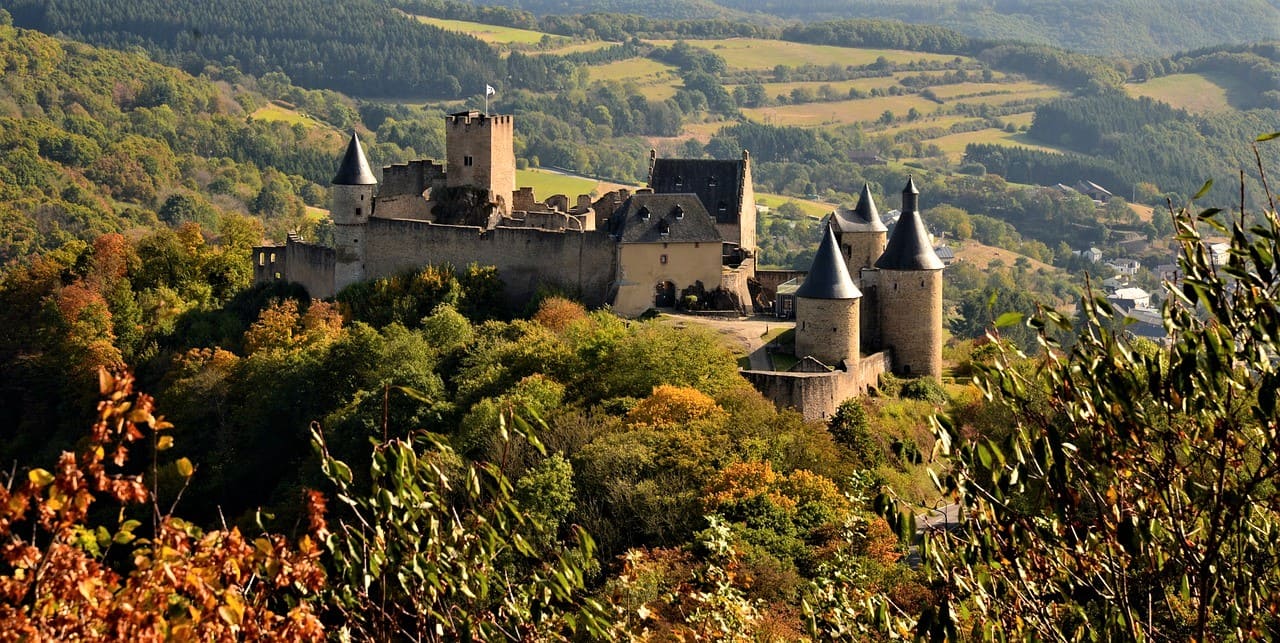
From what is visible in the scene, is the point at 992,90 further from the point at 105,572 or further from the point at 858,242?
the point at 105,572

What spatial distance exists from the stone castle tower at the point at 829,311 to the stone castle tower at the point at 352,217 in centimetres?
1337

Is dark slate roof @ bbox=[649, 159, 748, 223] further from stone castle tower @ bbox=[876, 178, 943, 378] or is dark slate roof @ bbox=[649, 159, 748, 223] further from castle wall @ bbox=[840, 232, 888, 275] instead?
stone castle tower @ bbox=[876, 178, 943, 378]

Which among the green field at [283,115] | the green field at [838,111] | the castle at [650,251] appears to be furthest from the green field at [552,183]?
the castle at [650,251]

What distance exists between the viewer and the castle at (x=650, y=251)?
34.8 metres

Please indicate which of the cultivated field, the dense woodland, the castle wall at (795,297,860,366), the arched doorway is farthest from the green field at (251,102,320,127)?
the castle wall at (795,297,860,366)

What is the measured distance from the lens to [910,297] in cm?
3681

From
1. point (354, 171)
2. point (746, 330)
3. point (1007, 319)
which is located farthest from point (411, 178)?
point (1007, 319)

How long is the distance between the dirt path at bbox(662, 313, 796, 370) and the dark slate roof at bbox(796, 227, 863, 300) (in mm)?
1747

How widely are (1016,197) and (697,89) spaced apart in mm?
50460

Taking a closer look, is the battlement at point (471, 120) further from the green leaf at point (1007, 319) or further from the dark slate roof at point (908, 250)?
the green leaf at point (1007, 319)

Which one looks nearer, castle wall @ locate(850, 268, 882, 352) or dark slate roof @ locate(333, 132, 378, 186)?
castle wall @ locate(850, 268, 882, 352)

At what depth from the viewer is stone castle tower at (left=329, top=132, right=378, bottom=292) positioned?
43812 millimetres

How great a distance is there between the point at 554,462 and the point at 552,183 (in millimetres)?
89906

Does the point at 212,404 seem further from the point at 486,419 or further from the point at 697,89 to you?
the point at 697,89
